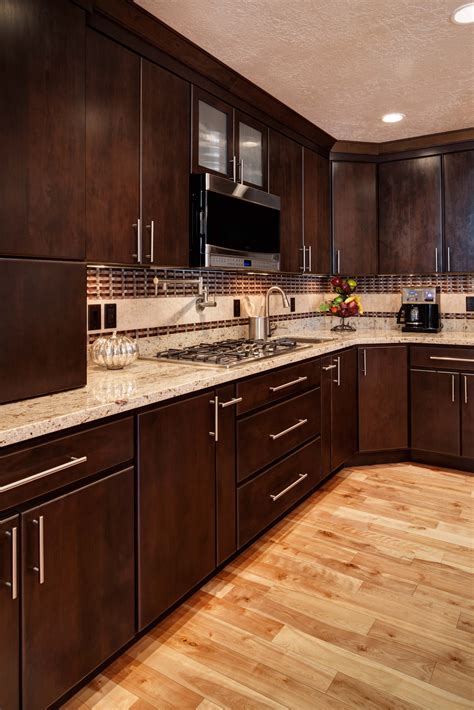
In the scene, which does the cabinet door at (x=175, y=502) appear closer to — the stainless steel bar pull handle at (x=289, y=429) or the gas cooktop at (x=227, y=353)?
the gas cooktop at (x=227, y=353)

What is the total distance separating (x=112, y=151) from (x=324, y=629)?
6.26ft

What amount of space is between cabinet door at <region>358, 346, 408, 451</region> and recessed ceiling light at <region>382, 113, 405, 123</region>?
4.84 feet

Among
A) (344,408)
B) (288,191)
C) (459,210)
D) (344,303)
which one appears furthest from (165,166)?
(459,210)

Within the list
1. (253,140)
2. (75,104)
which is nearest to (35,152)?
(75,104)

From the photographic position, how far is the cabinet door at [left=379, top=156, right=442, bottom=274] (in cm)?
365

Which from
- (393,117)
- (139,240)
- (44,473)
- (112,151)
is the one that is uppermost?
(393,117)

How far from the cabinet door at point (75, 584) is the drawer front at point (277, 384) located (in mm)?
705

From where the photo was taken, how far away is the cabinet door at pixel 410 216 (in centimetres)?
365

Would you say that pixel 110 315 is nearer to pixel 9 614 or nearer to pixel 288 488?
pixel 288 488

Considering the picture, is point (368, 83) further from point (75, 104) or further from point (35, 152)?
point (35, 152)

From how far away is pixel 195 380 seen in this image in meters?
1.81

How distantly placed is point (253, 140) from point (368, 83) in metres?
0.67

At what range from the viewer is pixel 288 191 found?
315cm

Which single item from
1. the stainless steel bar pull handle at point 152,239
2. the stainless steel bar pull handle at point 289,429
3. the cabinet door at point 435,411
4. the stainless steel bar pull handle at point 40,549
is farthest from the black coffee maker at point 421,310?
the stainless steel bar pull handle at point 40,549
